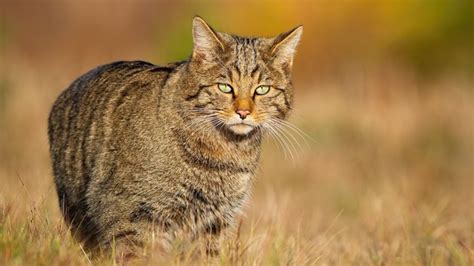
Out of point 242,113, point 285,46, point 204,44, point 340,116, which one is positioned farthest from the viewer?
point 340,116

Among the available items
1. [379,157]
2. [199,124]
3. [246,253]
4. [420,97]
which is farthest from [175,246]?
[420,97]

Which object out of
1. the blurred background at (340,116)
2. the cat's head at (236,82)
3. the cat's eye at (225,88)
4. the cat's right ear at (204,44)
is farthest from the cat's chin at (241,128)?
the blurred background at (340,116)

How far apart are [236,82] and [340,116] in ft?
17.8

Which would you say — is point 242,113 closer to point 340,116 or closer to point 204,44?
point 204,44

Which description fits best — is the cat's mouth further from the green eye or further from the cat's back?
the cat's back

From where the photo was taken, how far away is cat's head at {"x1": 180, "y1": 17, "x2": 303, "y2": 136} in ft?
16.0

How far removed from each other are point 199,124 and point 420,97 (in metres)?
6.22

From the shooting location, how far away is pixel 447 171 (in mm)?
8773

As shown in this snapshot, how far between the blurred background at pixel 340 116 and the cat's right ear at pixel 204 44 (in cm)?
96

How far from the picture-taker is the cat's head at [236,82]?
4.88 m

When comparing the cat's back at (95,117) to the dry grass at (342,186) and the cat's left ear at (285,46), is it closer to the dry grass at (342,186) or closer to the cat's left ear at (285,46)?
the dry grass at (342,186)

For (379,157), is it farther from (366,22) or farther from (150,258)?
(366,22)

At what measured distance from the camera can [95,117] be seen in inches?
208

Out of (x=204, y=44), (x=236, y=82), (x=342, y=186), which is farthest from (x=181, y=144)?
(x=342, y=186)
